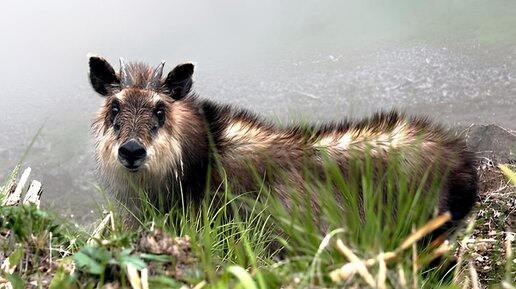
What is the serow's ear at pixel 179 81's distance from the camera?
6.32m

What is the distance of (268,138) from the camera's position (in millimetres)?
6465

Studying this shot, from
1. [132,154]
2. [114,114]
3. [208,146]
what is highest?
[114,114]

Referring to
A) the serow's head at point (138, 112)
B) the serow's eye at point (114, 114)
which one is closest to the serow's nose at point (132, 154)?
the serow's head at point (138, 112)

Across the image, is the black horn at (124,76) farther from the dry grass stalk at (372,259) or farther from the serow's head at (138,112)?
the dry grass stalk at (372,259)

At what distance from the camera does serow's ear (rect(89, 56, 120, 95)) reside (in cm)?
624

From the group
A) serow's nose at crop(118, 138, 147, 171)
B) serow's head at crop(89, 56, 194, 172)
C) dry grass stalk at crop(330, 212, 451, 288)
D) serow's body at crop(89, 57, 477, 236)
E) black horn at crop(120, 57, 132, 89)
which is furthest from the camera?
black horn at crop(120, 57, 132, 89)

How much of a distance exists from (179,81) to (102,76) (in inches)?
22.9

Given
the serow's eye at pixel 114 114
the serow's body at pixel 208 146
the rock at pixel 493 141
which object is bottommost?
the rock at pixel 493 141

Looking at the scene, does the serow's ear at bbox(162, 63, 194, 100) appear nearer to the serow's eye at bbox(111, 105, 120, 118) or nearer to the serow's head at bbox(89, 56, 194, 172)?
the serow's head at bbox(89, 56, 194, 172)

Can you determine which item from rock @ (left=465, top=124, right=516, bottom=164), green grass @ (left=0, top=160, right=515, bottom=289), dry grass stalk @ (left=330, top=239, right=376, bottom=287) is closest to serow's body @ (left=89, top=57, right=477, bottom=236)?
green grass @ (left=0, top=160, right=515, bottom=289)

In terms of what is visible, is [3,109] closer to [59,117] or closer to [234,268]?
[59,117]

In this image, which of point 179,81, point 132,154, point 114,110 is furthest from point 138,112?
point 179,81

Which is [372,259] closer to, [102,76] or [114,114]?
[114,114]

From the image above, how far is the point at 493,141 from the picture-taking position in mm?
9117
